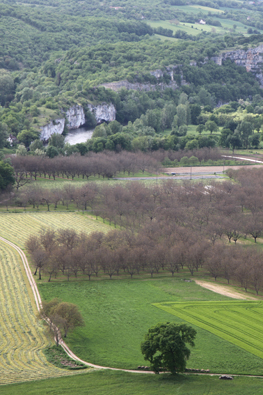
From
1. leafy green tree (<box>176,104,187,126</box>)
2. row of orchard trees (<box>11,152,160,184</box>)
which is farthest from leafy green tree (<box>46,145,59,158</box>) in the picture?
leafy green tree (<box>176,104,187,126</box>)

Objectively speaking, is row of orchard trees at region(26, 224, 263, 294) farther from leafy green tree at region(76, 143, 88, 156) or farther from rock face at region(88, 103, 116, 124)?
rock face at region(88, 103, 116, 124)

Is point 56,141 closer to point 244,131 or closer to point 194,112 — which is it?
point 244,131

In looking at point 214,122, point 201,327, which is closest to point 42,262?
point 201,327

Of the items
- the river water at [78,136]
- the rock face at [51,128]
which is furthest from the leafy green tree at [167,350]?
the river water at [78,136]

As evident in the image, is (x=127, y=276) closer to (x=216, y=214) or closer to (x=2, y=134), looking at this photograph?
(x=216, y=214)

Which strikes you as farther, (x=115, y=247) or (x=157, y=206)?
(x=157, y=206)

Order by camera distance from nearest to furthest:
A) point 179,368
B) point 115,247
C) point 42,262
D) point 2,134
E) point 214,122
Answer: point 179,368, point 42,262, point 115,247, point 2,134, point 214,122
